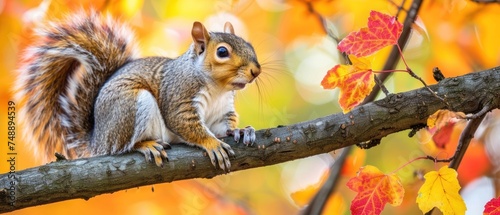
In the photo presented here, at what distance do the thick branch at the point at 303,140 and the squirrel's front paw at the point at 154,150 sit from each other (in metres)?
0.02

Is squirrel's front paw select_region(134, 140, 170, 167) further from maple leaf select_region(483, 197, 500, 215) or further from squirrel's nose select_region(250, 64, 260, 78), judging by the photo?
maple leaf select_region(483, 197, 500, 215)

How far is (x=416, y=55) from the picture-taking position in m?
2.93

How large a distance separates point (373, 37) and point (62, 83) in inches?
47.9

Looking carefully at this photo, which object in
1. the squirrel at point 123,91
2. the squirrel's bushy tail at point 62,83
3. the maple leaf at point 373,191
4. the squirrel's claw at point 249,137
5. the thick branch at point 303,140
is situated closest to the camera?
the maple leaf at point 373,191

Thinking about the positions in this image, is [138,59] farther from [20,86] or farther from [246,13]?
[246,13]

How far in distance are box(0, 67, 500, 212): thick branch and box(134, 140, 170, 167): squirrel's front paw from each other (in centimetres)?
2

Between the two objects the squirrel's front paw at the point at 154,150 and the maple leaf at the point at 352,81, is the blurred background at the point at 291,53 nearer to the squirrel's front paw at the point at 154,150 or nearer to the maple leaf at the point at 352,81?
the squirrel's front paw at the point at 154,150

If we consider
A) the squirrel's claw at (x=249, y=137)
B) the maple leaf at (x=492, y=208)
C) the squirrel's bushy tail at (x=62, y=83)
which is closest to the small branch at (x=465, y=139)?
the maple leaf at (x=492, y=208)

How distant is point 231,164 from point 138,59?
68 cm

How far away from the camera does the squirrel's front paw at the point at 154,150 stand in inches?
73.7

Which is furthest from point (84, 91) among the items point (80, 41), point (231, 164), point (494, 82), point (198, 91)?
point (494, 82)

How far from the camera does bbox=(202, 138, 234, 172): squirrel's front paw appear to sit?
1891 millimetres

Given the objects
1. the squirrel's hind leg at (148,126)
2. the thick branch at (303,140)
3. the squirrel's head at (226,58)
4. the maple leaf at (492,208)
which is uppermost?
the squirrel's head at (226,58)

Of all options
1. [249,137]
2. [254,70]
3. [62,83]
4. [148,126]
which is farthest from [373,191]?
[62,83]
